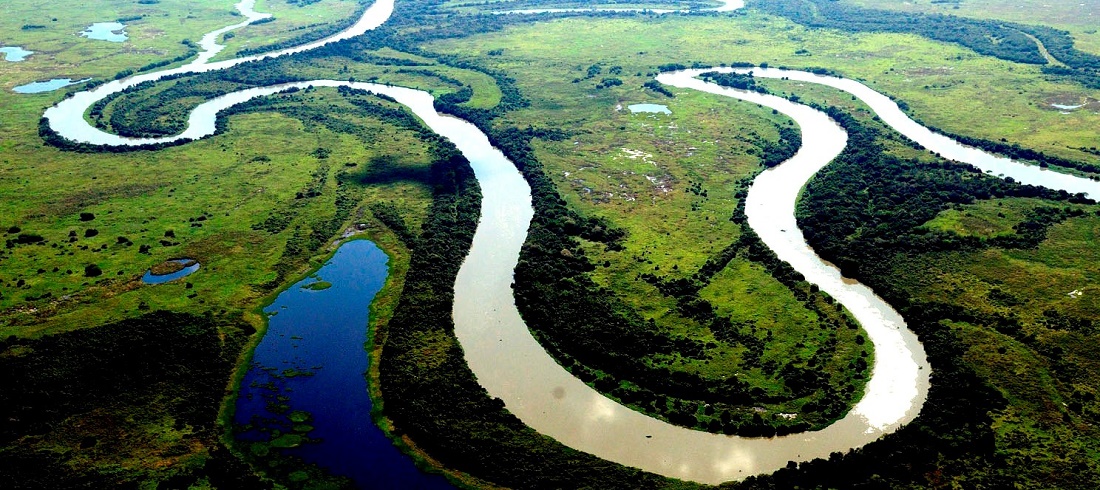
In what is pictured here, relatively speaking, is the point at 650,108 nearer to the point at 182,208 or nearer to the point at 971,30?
the point at 182,208

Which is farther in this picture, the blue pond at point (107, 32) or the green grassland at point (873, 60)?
the blue pond at point (107, 32)

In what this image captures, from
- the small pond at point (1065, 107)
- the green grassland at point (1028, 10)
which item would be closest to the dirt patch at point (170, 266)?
the small pond at point (1065, 107)

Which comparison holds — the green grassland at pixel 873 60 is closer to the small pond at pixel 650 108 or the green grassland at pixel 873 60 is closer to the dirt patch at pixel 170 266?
the small pond at pixel 650 108

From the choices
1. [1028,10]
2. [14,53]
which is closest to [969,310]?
[1028,10]

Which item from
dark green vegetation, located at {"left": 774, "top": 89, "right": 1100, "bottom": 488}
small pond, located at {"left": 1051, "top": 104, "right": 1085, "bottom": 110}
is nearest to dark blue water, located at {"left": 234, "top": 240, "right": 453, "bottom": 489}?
dark green vegetation, located at {"left": 774, "top": 89, "right": 1100, "bottom": 488}

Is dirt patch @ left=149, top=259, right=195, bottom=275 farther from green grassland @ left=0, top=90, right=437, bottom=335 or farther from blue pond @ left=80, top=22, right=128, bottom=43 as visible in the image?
blue pond @ left=80, top=22, right=128, bottom=43

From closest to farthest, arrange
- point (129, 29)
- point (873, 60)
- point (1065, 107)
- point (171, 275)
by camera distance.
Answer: point (171, 275) → point (1065, 107) → point (873, 60) → point (129, 29)
